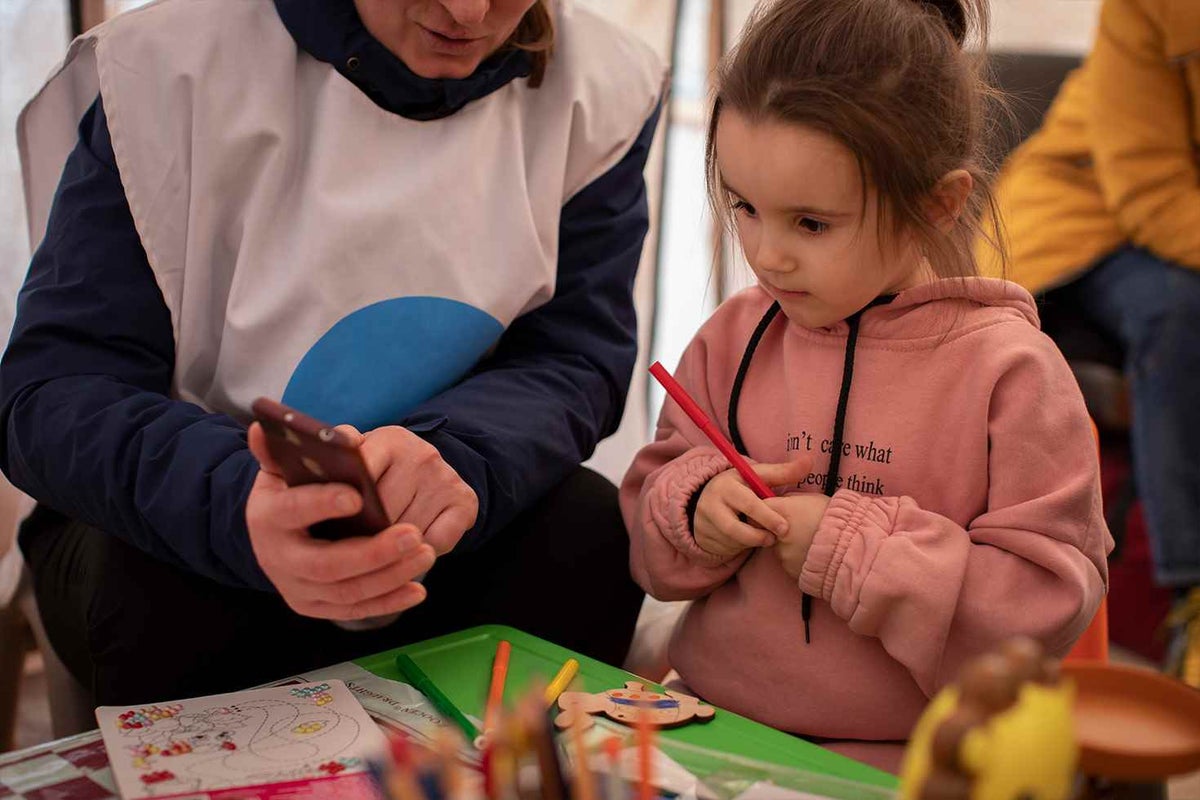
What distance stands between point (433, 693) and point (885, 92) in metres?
0.51

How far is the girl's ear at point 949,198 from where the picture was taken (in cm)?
87

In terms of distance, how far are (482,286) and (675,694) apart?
1.47ft

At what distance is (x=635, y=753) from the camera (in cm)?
75

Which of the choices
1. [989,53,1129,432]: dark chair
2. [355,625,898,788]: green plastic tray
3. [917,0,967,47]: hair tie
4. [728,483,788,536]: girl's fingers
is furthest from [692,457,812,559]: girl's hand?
[989,53,1129,432]: dark chair

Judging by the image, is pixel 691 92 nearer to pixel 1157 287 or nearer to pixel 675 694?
pixel 1157 287

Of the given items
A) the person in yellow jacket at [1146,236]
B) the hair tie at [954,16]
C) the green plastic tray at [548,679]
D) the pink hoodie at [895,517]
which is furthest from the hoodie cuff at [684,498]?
the person in yellow jacket at [1146,236]

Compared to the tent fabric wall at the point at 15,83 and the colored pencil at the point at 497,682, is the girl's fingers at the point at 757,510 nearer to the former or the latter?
the colored pencil at the point at 497,682

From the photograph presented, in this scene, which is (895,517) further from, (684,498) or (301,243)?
(301,243)

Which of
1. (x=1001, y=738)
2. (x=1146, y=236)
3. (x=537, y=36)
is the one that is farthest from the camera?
(x=1146, y=236)

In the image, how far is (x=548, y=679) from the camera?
2.86 feet

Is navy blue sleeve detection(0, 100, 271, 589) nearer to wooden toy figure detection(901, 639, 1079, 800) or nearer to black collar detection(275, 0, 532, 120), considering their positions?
black collar detection(275, 0, 532, 120)

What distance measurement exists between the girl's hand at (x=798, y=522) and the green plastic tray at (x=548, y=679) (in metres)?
0.12

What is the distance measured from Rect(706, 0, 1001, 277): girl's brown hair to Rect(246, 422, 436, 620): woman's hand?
387mm

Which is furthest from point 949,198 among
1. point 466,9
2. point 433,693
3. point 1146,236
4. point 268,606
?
point 1146,236
